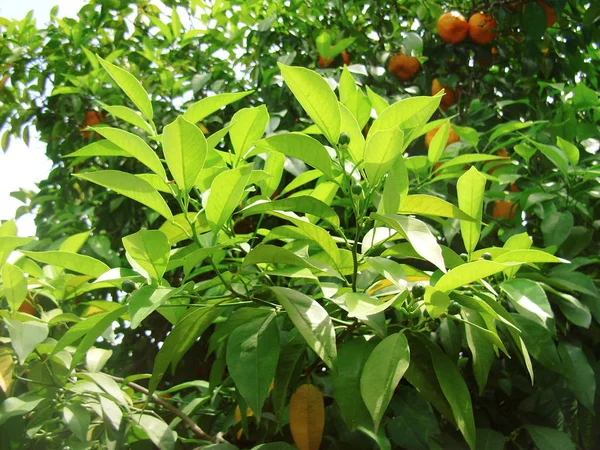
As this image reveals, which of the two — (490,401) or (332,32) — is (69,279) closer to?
(490,401)

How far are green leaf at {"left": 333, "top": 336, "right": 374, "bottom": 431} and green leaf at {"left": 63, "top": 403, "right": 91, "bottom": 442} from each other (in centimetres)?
38

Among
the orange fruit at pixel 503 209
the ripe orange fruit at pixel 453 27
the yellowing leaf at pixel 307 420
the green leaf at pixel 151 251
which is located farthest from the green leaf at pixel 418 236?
the ripe orange fruit at pixel 453 27

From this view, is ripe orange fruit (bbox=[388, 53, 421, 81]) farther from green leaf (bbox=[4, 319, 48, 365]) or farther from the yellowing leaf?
green leaf (bbox=[4, 319, 48, 365])

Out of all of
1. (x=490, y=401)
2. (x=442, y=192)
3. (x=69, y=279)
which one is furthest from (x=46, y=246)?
(x=490, y=401)

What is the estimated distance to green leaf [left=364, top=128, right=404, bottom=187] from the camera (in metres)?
0.63

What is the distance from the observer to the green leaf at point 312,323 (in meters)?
0.56

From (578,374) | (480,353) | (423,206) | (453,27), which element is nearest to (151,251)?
(423,206)

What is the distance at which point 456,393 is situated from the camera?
0.66 metres

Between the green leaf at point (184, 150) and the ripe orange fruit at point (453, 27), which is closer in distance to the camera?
the green leaf at point (184, 150)

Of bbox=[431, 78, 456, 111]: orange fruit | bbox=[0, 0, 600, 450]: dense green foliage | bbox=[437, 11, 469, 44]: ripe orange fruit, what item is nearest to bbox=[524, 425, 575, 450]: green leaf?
bbox=[0, 0, 600, 450]: dense green foliage

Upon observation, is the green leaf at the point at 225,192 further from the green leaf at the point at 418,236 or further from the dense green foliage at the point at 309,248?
the green leaf at the point at 418,236

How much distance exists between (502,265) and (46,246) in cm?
142

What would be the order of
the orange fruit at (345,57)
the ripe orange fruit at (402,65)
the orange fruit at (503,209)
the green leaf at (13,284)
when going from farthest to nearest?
the orange fruit at (345,57), the ripe orange fruit at (402,65), the orange fruit at (503,209), the green leaf at (13,284)

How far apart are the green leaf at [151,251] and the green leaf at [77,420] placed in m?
0.32
